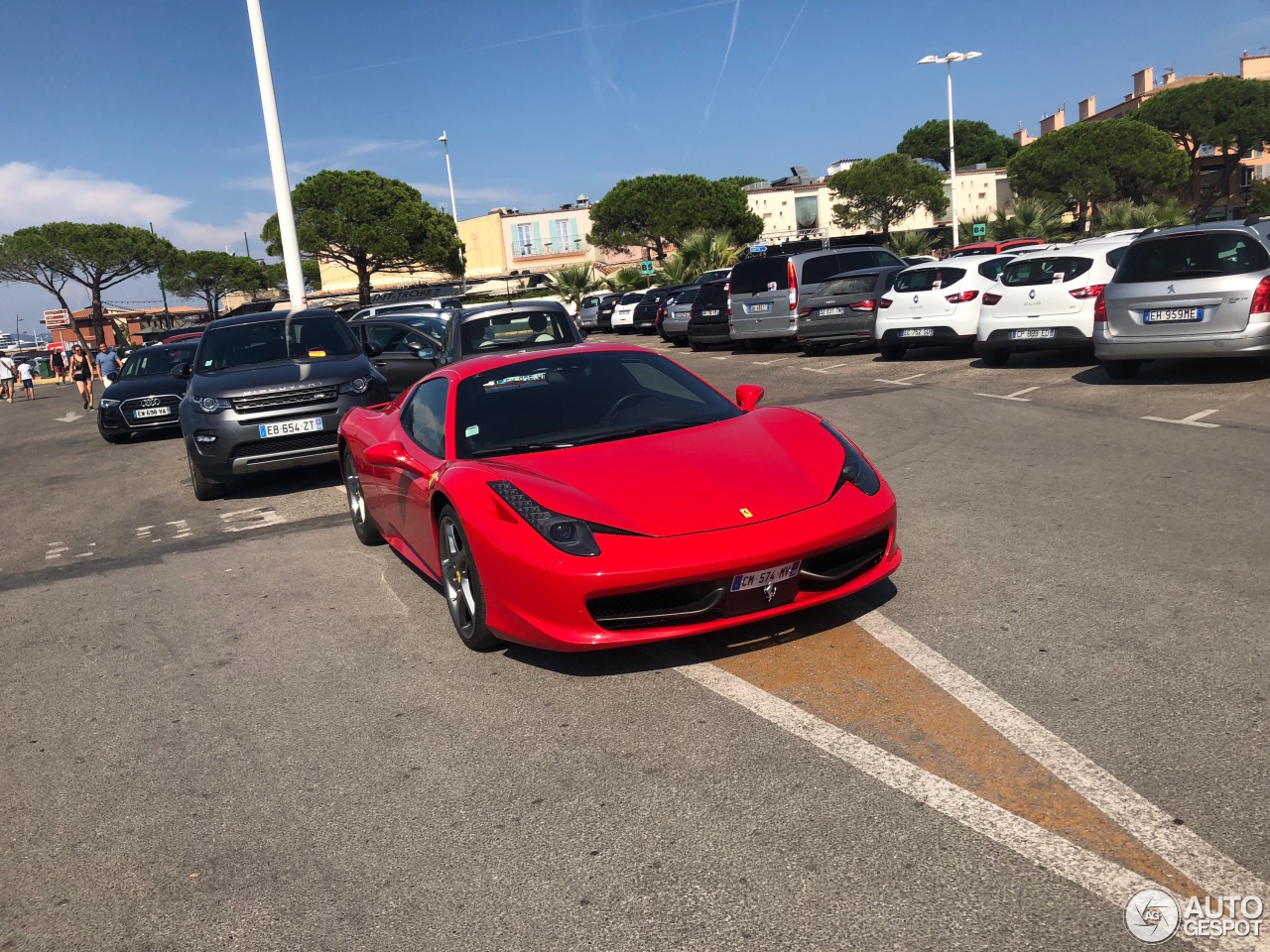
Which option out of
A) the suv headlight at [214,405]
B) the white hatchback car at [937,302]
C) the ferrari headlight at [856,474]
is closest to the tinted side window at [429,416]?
the ferrari headlight at [856,474]

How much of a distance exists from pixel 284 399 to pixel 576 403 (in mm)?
5178

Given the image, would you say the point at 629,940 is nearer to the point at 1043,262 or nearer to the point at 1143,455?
the point at 1143,455

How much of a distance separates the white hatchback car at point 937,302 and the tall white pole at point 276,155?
1118cm

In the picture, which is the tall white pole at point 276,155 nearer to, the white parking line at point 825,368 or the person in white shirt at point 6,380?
the white parking line at point 825,368

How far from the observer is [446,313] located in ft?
61.5

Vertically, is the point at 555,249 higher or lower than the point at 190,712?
higher

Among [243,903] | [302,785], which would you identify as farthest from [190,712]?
[243,903]

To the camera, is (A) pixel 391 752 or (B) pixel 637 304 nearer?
(A) pixel 391 752

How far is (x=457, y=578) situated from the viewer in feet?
16.4

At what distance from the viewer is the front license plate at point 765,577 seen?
4.21 metres

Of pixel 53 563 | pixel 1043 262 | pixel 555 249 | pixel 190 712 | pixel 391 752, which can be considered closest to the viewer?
pixel 391 752

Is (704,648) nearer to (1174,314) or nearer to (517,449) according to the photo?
(517,449)

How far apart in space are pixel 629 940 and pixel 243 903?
1135 millimetres

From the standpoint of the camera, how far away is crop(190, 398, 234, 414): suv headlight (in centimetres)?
970
